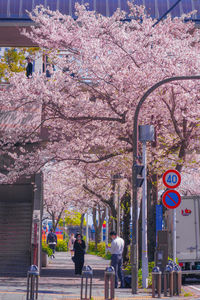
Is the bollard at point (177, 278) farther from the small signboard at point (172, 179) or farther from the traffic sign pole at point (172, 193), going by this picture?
the small signboard at point (172, 179)

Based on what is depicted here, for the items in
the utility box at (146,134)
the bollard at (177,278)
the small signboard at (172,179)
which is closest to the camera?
the bollard at (177,278)

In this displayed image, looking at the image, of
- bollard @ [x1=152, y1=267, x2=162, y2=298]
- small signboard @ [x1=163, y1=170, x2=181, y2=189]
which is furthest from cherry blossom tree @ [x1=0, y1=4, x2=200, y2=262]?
bollard @ [x1=152, y1=267, x2=162, y2=298]

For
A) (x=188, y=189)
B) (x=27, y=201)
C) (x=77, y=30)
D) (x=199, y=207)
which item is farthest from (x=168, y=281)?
(x=188, y=189)

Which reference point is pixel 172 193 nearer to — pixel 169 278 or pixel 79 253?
pixel 169 278

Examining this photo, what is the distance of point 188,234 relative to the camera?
67.1 ft

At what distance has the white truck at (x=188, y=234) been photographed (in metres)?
19.9

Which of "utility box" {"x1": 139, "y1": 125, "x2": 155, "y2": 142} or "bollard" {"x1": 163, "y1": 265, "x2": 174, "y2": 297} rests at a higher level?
"utility box" {"x1": 139, "y1": 125, "x2": 155, "y2": 142}

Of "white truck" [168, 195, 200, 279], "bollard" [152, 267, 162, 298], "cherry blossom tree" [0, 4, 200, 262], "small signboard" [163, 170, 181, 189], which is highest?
"cherry blossom tree" [0, 4, 200, 262]

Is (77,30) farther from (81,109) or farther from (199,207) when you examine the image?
(199,207)

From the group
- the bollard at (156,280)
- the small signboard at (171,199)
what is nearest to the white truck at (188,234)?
the small signboard at (171,199)

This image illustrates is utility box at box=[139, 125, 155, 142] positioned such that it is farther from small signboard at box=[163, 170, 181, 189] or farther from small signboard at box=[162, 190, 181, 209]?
small signboard at box=[162, 190, 181, 209]

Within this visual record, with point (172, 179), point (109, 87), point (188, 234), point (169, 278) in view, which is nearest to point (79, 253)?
point (188, 234)

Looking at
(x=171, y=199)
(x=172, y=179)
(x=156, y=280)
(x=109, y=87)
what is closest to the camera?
(x=156, y=280)

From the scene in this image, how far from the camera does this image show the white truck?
19.9 meters
